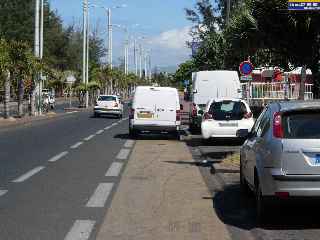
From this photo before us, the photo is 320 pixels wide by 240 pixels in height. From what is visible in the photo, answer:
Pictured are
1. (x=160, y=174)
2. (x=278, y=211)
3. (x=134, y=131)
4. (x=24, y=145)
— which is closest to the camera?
(x=278, y=211)

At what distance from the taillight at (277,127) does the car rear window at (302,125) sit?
0.05 m

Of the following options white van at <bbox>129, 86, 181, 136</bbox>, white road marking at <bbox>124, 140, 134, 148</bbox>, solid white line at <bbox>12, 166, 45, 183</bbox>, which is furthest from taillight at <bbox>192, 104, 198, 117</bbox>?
solid white line at <bbox>12, 166, 45, 183</bbox>

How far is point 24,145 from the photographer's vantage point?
2089cm

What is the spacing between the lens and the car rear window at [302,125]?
8.37m

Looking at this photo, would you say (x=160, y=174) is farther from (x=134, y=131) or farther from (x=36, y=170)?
(x=134, y=131)

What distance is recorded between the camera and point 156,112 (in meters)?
25.0

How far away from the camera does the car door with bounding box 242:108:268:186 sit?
9609 millimetres

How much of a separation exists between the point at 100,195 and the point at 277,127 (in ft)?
11.5

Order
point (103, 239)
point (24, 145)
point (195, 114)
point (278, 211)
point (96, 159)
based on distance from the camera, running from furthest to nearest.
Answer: point (195, 114)
point (24, 145)
point (96, 159)
point (278, 211)
point (103, 239)

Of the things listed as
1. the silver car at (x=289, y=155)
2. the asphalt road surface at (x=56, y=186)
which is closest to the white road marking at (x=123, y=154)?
the asphalt road surface at (x=56, y=186)

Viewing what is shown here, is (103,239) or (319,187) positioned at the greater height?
(319,187)

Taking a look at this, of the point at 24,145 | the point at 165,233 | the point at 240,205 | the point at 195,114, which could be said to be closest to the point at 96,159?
the point at 24,145

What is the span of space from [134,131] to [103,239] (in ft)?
58.4

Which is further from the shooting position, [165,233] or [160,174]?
[160,174]
